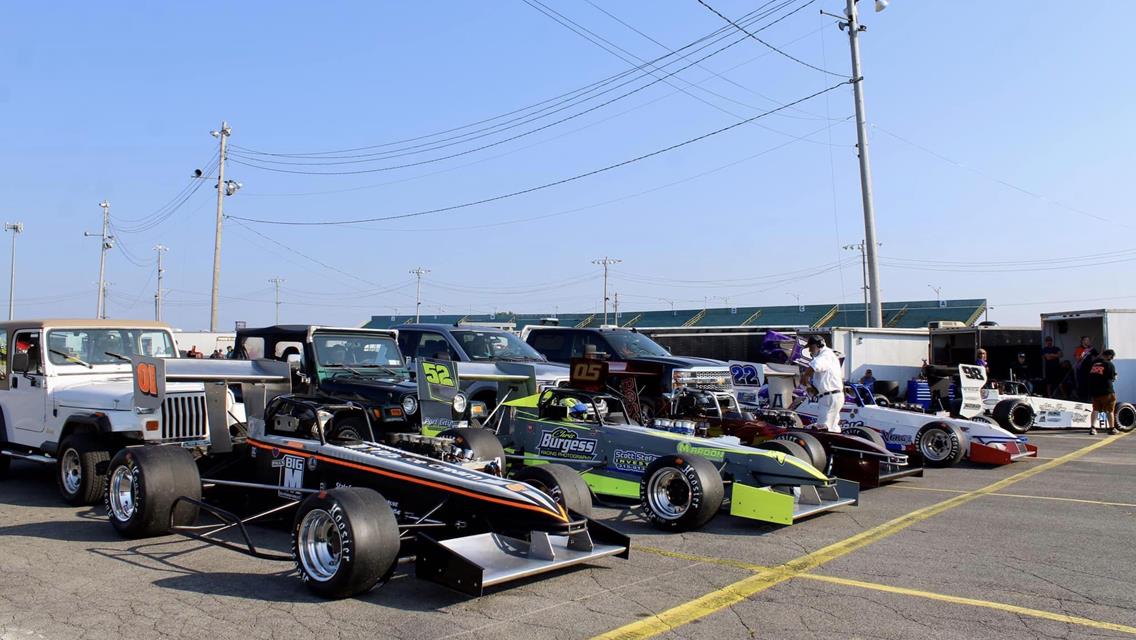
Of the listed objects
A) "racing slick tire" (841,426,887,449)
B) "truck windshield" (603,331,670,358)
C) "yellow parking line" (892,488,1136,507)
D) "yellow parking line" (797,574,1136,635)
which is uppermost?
"truck windshield" (603,331,670,358)

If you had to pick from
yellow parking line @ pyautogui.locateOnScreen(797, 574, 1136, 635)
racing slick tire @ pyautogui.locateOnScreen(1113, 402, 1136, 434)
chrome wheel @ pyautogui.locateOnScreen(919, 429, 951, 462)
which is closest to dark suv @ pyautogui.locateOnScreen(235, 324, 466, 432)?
yellow parking line @ pyautogui.locateOnScreen(797, 574, 1136, 635)

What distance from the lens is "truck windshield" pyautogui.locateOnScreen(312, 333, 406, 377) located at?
463 inches

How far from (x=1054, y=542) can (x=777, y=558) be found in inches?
104

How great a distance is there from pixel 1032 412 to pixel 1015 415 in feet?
1.15

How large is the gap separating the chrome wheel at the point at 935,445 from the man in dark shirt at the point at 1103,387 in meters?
7.24

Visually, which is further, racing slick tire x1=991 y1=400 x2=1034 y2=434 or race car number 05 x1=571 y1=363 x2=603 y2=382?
racing slick tire x1=991 y1=400 x2=1034 y2=434

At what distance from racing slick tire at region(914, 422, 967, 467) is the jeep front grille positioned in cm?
953

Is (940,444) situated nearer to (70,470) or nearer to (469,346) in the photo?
(469,346)

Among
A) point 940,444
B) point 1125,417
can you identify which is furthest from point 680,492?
point 1125,417

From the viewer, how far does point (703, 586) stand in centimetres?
595

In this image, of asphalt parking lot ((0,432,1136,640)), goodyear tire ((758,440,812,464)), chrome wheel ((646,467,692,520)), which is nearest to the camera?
asphalt parking lot ((0,432,1136,640))

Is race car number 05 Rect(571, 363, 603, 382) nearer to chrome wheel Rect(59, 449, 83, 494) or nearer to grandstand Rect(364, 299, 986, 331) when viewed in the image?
chrome wheel Rect(59, 449, 83, 494)

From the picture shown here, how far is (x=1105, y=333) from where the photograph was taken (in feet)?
67.1

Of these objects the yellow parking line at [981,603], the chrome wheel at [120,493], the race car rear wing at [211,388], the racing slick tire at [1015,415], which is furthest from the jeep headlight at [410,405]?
the racing slick tire at [1015,415]
